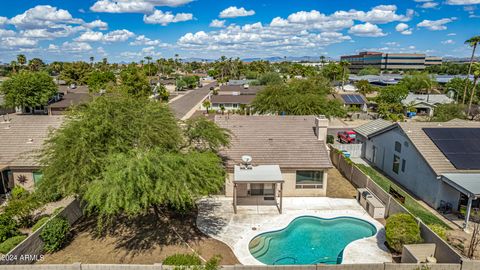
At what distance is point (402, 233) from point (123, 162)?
45.9 feet

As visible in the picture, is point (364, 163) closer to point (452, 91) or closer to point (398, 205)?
point (398, 205)

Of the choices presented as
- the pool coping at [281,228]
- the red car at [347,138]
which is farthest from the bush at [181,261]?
the red car at [347,138]

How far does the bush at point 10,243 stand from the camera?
1470 cm

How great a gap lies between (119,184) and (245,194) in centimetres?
1093

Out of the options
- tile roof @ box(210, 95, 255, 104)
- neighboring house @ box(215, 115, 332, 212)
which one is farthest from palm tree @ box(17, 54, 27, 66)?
neighboring house @ box(215, 115, 332, 212)

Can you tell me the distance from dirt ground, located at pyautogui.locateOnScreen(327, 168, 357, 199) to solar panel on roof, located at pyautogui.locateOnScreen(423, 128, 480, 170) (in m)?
7.03

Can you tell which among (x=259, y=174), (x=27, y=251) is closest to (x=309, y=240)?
(x=259, y=174)

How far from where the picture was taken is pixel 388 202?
19.8 meters

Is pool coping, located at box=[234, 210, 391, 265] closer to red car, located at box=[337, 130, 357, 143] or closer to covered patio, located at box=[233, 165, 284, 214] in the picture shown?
covered patio, located at box=[233, 165, 284, 214]

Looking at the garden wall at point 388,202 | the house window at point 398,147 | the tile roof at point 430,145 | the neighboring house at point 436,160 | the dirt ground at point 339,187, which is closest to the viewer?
the garden wall at point 388,202

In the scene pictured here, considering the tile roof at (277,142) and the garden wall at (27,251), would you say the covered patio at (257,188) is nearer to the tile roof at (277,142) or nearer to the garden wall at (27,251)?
the tile roof at (277,142)

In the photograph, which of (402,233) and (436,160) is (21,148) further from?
(436,160)

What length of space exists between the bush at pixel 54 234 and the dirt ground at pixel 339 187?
17543 millimetres

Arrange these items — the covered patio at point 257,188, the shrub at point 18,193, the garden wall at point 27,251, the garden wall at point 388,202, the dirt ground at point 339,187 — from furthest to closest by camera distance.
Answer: the dirt ground at point 339,187 → the shrub at point 18,193 → the covered patio at point 257,188 → the garden wall at point 388,202 → the garden wall at point 27,251
